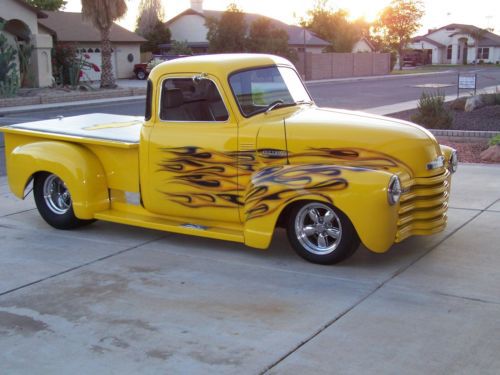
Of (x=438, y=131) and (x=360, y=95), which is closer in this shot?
(x=438, y=131)

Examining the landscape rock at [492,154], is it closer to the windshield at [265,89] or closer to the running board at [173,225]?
the windshield at [265,89]

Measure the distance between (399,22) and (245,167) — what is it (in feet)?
256

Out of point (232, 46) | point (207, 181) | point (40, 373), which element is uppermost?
point (232, 46)

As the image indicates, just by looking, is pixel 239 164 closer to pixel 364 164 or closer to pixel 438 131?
pixel 364 164

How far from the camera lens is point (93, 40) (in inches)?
1640

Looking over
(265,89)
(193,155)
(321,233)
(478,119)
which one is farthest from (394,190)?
(478,119)

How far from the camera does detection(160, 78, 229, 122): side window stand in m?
6.66

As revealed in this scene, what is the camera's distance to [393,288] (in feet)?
18.1

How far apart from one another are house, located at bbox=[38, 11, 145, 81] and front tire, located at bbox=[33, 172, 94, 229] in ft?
108

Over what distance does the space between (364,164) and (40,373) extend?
10.6 ft

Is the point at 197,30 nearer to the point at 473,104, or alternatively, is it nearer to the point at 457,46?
the point at 473,104

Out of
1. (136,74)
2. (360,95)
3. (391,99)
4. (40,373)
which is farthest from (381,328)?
(136,74)

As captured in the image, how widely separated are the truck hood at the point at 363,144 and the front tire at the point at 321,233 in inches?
17.9

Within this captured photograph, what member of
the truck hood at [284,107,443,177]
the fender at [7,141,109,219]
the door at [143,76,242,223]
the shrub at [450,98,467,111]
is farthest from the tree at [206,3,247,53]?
the truck hood at [284,107,443,177]
